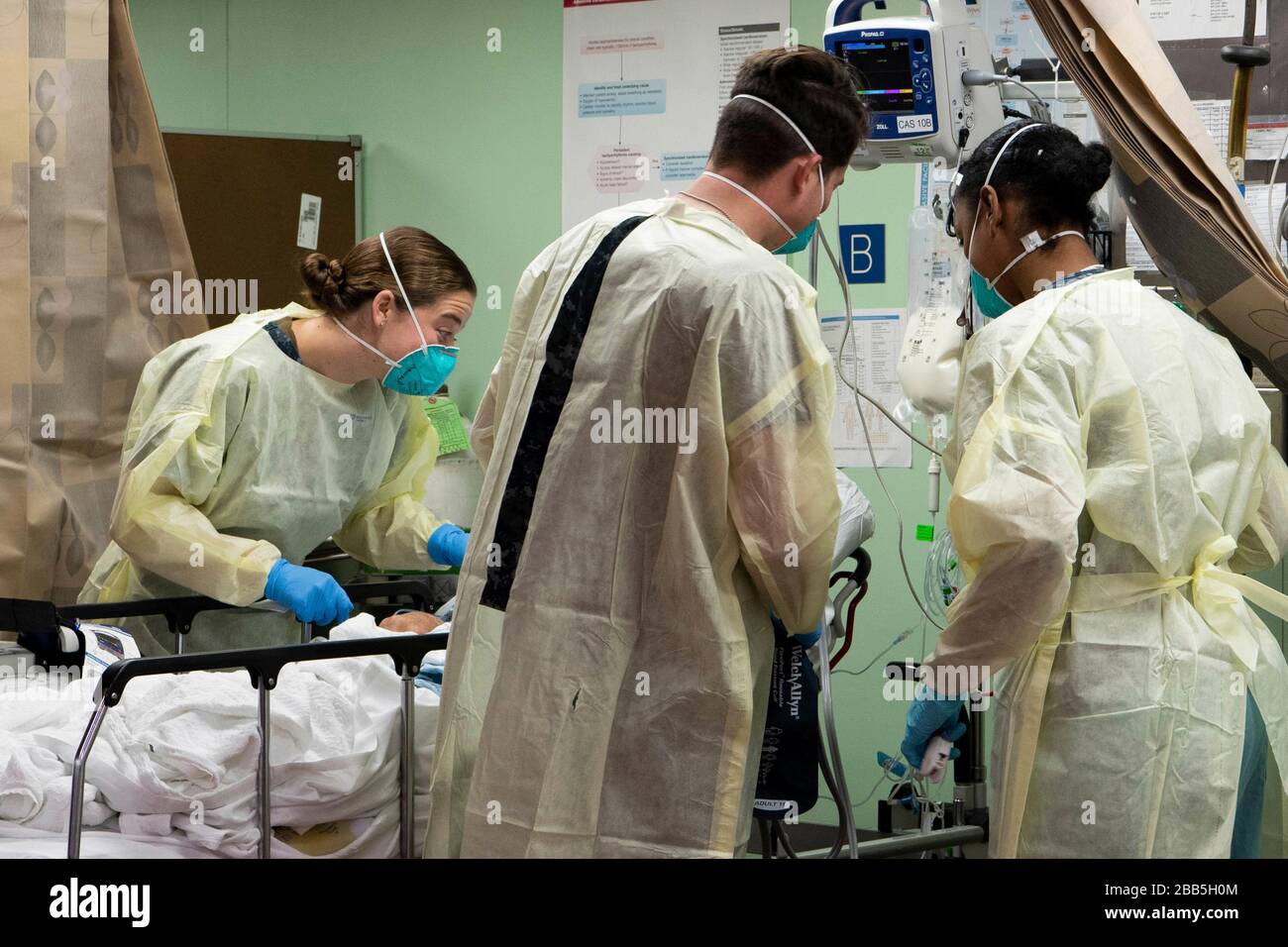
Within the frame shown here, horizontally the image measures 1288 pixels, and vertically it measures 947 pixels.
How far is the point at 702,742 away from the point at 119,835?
0.87 meters

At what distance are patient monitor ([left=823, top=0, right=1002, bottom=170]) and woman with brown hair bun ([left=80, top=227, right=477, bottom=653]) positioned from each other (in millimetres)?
896

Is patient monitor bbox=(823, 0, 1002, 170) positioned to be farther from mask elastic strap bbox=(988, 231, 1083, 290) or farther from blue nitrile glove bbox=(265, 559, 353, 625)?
blue nitrile glove bbox=(265, 559, 353, 625)

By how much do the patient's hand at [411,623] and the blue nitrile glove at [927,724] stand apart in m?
0.95

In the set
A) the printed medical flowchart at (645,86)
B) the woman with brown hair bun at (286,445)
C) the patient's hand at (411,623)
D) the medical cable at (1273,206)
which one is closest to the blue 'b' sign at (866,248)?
the printed medical flowchart at (645,86)

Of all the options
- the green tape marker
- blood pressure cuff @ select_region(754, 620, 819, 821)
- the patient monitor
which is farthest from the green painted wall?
blood pressure cuff @ select_region(754, 620, 819, 821)

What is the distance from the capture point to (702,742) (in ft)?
5.81

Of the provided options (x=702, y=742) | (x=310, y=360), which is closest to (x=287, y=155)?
(x=310, y=360)

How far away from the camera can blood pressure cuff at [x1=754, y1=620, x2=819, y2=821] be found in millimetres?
2021

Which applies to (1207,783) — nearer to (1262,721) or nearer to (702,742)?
(1262,721)

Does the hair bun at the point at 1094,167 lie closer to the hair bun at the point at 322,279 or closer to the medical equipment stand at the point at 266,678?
the medical equipment stand at the point at 266,678

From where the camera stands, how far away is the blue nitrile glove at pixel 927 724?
2613 millimetres

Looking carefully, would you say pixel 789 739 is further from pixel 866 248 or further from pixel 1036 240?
pixel 866 248

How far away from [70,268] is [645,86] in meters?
1.88

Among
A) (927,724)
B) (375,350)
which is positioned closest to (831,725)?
(927,724)
